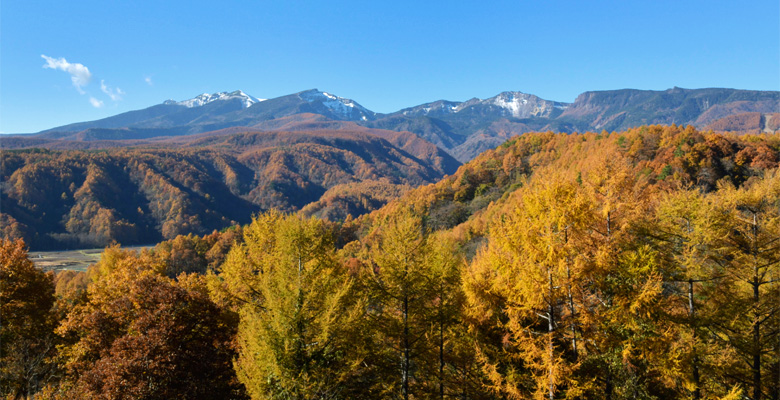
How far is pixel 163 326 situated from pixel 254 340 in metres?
3.58

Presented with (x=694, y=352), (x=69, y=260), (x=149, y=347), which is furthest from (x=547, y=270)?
(x=69, y=260)

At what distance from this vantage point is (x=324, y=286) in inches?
518

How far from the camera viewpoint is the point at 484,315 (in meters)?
14.5

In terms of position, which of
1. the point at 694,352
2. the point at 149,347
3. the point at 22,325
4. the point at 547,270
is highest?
the point at 547,270

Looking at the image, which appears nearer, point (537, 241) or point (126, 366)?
point (537, 241)

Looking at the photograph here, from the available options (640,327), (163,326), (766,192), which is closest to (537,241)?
(640,327)

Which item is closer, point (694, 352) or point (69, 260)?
point (694, 352)

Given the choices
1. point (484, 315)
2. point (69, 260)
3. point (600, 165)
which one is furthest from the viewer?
point (69, 260)

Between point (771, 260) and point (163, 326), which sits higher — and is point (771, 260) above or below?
above

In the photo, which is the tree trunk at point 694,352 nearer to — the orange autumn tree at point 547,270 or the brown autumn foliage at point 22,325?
the orange autumn tree at point 547,270

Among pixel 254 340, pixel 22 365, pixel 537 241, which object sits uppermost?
pixel 537 241

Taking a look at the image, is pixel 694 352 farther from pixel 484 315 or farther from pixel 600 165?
pixel 484 315

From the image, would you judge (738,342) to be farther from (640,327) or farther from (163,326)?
(163,326)

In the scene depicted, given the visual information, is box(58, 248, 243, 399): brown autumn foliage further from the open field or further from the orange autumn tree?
the open field
